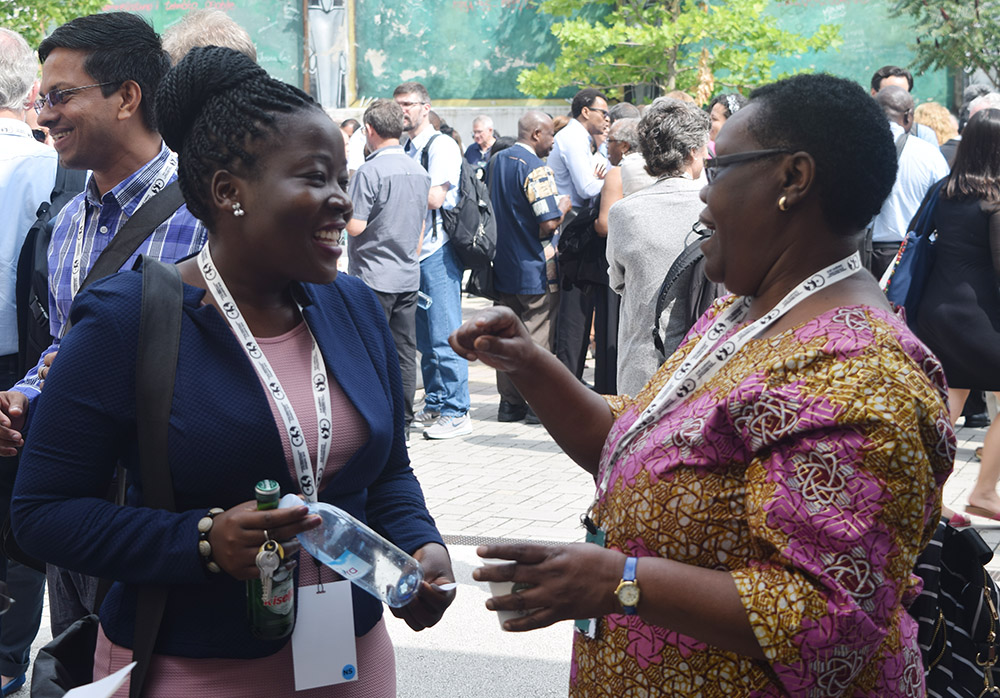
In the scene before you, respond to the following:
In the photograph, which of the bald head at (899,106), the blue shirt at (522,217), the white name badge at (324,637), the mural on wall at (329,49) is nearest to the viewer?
the white name badge at (324,637)

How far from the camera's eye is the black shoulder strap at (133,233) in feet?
8.93

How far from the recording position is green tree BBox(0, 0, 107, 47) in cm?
1762

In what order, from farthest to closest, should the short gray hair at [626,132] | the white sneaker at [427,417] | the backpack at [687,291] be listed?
the white sneaker at [427,417]
the short gray hair at [626,132]
the backpack at [687,291]

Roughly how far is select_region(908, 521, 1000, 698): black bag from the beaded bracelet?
1434 mm

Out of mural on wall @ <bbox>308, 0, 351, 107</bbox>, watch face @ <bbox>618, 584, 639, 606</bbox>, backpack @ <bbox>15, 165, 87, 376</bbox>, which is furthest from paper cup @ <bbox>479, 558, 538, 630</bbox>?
mural on wall @ <bbox>308, 0, 351, 107</bbox>

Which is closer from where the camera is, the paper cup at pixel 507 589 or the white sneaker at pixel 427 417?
the paper cup at pixel 507 589

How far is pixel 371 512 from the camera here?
7.58 ft

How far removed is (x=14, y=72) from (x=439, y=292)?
4.55 metres

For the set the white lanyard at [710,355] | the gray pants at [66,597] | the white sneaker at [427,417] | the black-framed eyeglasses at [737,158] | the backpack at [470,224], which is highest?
the black-framed eyeglasses at [737,158]

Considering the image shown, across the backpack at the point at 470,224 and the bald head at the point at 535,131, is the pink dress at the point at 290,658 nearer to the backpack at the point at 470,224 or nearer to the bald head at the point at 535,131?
the backpack at the point at 470,224

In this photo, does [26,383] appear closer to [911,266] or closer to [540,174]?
[911,266]

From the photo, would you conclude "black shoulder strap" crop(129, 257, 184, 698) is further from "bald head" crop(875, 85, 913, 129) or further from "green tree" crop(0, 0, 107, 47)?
"green tree" crop(0, 0, 107, 47)

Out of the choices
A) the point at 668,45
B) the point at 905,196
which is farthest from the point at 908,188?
the point at 668,45

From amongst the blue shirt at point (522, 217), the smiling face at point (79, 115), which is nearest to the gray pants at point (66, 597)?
the smiling face at point (79, 115)
